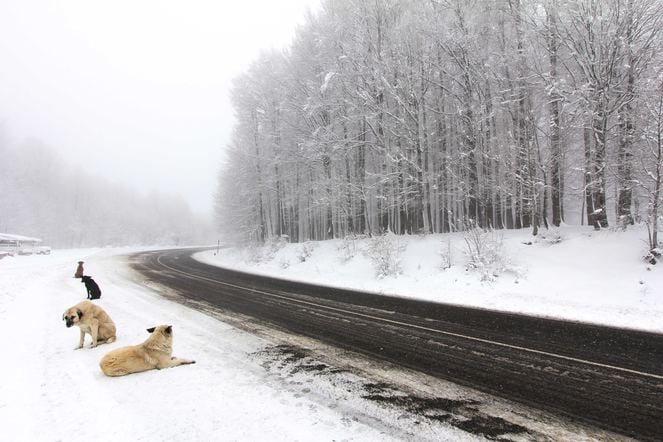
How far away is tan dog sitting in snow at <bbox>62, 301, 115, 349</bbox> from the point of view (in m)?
6.21

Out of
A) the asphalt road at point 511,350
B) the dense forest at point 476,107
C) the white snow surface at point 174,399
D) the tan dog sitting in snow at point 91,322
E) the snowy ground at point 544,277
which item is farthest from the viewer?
the dense forest at point 476,107

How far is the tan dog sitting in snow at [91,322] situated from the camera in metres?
6.21

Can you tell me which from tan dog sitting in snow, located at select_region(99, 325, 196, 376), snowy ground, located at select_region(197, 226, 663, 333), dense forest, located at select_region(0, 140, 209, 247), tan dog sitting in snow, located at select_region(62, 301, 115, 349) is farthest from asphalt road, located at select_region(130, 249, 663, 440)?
dense forest, located at select_region(0, 140, 209, 247)

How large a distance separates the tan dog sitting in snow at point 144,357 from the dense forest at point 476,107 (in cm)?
1191

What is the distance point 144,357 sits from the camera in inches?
203

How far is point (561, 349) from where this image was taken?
19.1 feet

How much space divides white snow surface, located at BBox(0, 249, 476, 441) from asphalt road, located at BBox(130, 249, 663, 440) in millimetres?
1499

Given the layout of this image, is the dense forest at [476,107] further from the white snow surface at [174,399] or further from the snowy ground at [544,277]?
the white snow surface at [174,399]

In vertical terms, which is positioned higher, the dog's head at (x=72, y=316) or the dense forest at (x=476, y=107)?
the dense forest at (x=476, y=107)

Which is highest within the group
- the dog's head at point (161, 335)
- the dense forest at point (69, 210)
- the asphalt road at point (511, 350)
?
the dense forest at point (69, 210)

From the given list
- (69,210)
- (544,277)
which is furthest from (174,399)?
(69,210)

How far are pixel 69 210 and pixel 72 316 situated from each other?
9891 cm

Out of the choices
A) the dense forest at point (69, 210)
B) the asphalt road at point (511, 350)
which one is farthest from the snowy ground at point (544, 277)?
the dense forest at point (69, 210)

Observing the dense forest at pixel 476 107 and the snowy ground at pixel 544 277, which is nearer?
the snowy ground at pixel 544 277
